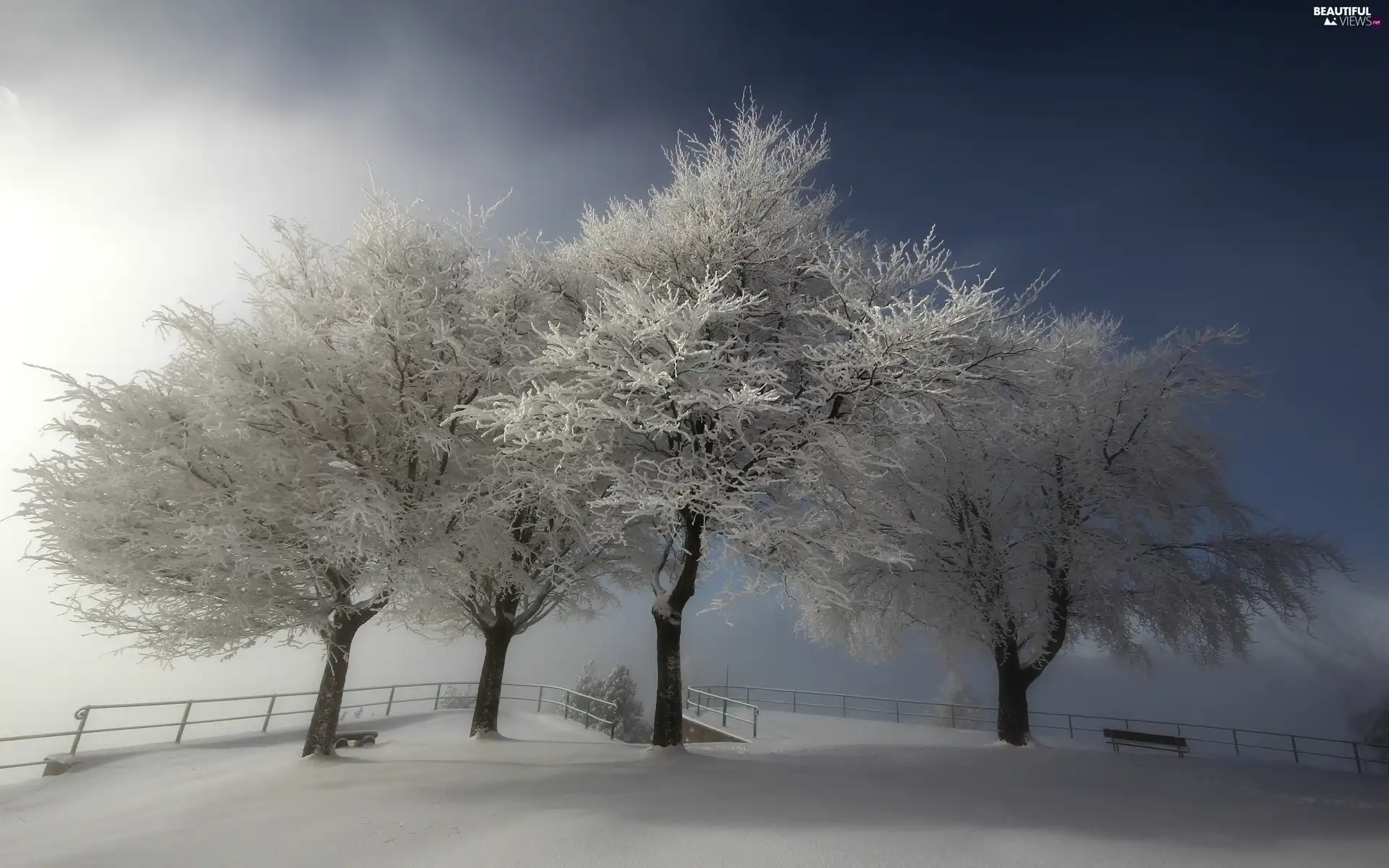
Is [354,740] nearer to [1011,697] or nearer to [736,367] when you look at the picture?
[736,367]

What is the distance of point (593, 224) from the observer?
13.2 meters

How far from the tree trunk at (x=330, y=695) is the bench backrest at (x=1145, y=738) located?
2000 cm

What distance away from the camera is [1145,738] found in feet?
60.8

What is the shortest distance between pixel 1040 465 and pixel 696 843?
13101mm

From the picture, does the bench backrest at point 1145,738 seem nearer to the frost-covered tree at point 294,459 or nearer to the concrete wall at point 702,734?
the concrete wall at point 702,734

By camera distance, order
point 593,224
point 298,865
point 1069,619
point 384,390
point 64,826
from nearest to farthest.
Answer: point 298,865 → point 64,826 → point 384,390 → point 593,224 → point 1069,619

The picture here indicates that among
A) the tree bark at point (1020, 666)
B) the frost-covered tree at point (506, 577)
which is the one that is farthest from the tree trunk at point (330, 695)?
the tree bark at point (1020, 666)

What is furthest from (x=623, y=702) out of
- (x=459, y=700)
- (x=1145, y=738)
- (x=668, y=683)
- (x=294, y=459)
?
(x=294, y=459)

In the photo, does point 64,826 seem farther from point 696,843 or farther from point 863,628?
point 863,628

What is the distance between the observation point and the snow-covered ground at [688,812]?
6.21 m

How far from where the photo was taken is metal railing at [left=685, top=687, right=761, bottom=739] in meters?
21.8

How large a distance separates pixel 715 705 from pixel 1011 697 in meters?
11.4

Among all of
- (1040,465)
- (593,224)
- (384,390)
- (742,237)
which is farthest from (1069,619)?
(384,390)

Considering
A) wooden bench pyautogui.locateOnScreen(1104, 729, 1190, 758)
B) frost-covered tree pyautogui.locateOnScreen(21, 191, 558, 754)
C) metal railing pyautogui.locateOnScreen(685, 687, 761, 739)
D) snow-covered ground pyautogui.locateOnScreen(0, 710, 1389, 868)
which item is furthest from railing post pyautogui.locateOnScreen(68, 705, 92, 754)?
wooden bench pyautogui.locateOnScreen(1104, 729, 1190, 758)
